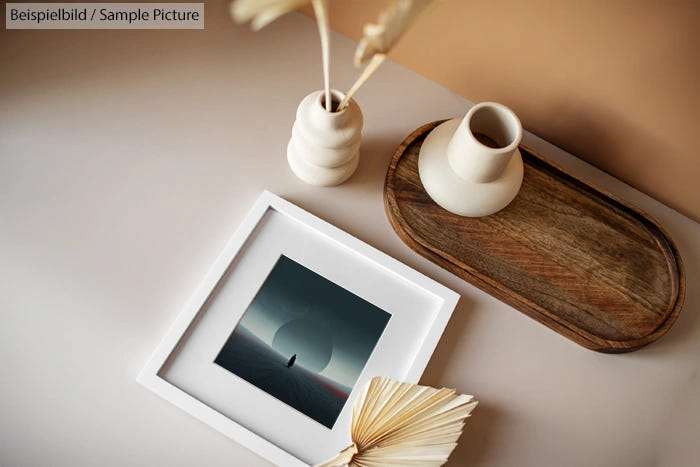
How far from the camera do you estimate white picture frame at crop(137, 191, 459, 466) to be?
65 cm

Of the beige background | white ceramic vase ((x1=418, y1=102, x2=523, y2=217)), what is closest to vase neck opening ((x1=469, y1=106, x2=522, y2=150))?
white ceramic vase ((x1=418, y1=102, x2=523, y2=217))

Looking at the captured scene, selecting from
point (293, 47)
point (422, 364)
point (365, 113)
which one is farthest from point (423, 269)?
point (293, 47)

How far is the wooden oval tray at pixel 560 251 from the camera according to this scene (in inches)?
27.9

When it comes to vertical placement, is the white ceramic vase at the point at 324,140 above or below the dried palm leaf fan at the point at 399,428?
above

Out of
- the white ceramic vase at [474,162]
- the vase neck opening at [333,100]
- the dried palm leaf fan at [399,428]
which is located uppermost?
the white ceramic vase at [474,162]

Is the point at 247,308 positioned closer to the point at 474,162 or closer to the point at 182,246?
the point at 182,246

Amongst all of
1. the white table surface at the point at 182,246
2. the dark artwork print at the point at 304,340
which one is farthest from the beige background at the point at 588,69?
the dark artwork print at the point at 304,340

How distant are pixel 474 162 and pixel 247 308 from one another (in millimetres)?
316

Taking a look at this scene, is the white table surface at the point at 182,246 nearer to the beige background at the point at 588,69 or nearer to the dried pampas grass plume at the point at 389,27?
the beige background at the point at 588,69

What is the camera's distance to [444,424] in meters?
0.65

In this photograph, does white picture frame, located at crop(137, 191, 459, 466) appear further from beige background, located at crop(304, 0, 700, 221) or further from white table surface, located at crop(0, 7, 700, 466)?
beige background, located at crop(304, 0, 700, 221)

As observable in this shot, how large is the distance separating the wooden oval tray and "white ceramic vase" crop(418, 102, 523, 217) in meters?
0.03

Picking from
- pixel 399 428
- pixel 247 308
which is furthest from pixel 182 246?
pixel 399 428

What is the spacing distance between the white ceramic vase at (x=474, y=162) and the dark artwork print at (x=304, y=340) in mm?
171
